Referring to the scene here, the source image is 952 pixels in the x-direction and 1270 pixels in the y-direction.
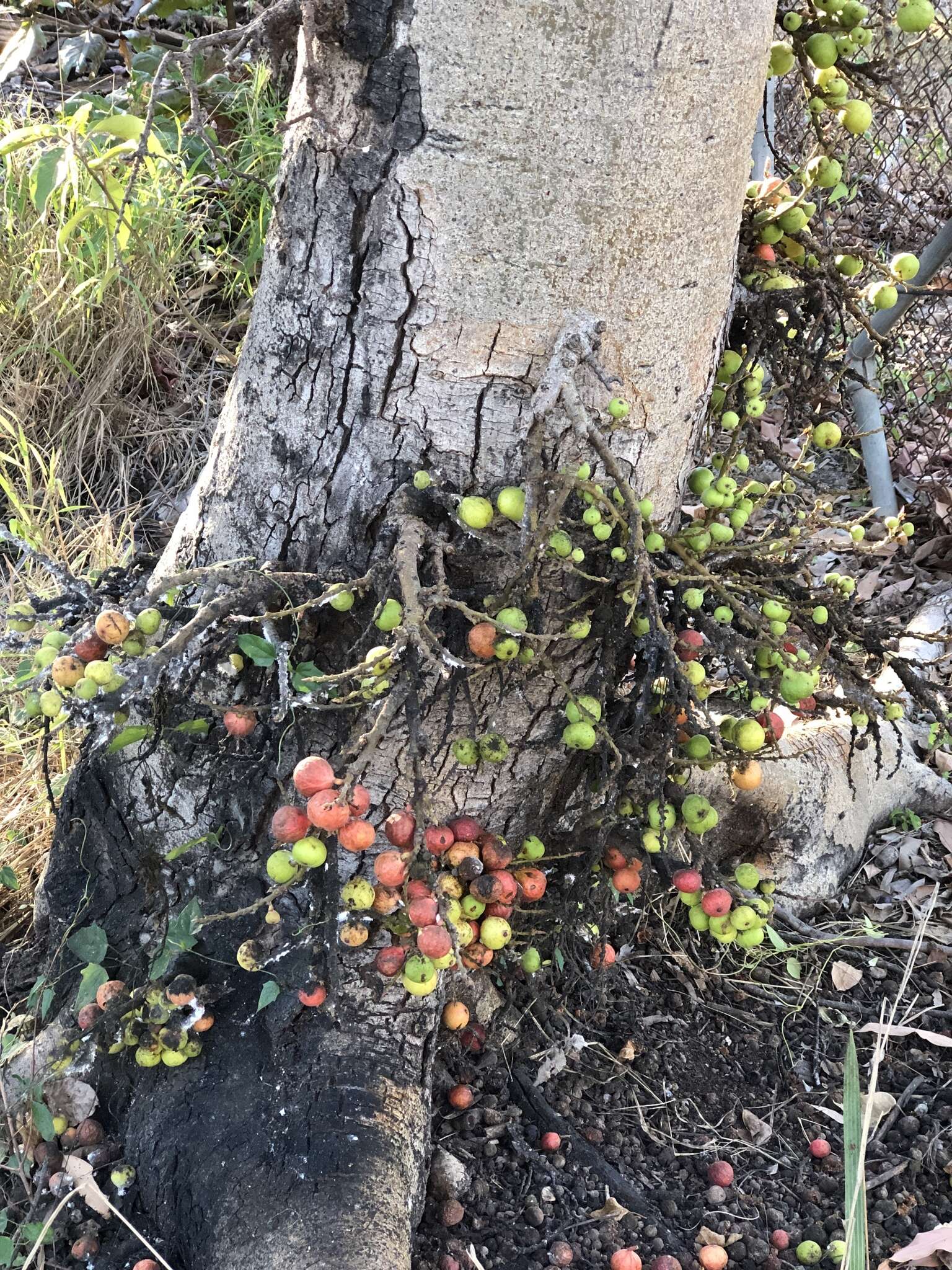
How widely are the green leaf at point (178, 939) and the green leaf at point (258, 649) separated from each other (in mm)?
533

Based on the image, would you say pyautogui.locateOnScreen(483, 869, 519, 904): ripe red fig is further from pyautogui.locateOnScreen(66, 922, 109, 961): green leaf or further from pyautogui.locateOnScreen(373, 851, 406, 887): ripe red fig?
pyautogui.locateOnScreen(66, 922, 109, 961): green leaf

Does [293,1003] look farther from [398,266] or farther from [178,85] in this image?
[178,85]

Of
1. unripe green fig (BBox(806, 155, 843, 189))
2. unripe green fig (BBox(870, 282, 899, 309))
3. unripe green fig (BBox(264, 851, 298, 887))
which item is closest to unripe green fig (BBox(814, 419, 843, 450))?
unripe green fig (BBox(870, 282, 899, 309))

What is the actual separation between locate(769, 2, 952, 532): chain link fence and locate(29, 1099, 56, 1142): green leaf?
310 centimetres

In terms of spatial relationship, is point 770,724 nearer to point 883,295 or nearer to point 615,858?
point 615,858

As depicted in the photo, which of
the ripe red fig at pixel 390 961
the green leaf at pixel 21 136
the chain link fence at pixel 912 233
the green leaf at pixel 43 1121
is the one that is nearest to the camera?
the ripe red fig at pixel 390 961

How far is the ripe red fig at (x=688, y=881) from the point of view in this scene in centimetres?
165

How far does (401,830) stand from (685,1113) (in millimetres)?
1060

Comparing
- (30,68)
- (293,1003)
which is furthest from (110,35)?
(293,1003)

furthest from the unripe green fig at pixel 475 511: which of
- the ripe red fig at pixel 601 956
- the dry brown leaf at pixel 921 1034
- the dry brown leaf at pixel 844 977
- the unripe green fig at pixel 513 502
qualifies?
the dry brown leaf at pixel 844 977

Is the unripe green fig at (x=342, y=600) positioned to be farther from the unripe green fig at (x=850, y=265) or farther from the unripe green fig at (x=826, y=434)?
the unripe green fig at (x=850, y=265)

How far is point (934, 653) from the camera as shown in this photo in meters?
3.28

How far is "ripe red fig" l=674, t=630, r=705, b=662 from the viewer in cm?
158

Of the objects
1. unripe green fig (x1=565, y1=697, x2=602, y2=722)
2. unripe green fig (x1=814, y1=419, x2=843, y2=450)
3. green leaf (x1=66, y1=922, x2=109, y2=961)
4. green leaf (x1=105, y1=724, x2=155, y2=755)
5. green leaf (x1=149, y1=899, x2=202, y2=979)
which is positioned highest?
unripe green fig (x1=814, y1=419, x2=843, y2=450)
